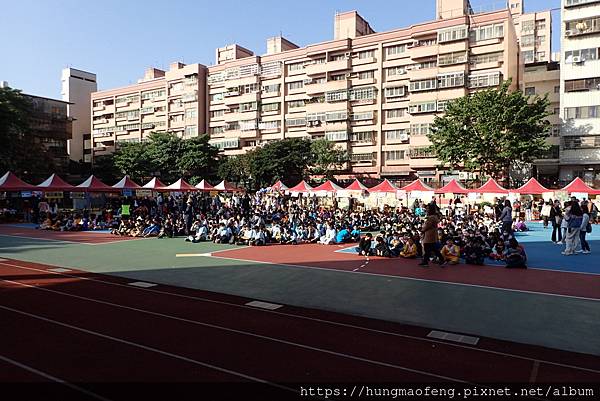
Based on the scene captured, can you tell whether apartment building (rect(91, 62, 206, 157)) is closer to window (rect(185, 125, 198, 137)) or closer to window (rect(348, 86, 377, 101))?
window (rect(185, 125, 198, 137))

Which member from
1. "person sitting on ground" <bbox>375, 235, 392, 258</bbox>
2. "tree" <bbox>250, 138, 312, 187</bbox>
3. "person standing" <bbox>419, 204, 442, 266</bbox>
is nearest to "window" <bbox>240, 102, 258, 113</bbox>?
"tree" <bbox>250, 138, 312, 187</bbox>

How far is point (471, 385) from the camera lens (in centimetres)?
489

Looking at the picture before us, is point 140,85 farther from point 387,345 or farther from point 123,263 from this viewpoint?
point 387,345

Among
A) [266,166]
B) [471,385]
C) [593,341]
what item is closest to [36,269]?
[471,385]

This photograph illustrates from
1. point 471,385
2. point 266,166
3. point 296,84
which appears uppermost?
point 296,84

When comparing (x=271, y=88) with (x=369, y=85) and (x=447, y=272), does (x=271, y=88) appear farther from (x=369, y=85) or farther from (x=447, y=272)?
(x=447, y=272)

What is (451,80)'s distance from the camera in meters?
42.7

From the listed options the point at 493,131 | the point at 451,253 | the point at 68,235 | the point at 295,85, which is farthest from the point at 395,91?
the point at 451,253

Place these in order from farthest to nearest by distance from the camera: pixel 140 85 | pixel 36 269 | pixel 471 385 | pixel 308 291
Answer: pixel 140 85 → pixel 36 269 → pixel 308 291 → pixel 471 385

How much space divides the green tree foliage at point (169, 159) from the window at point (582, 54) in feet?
129

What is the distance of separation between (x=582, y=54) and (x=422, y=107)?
48.9ft

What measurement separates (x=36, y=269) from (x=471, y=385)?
1221cm

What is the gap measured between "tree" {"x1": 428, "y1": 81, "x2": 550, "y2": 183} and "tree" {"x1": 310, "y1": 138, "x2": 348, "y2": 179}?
13150 millimetres

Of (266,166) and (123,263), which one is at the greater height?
(266,166)
